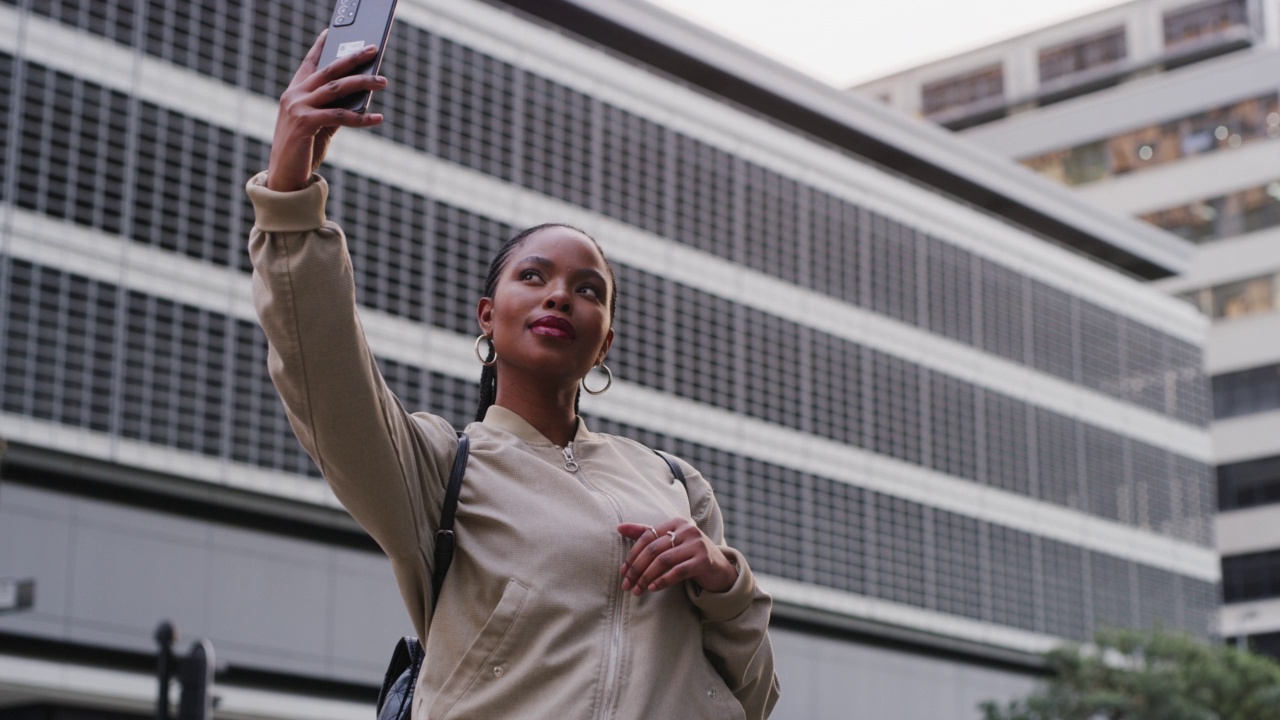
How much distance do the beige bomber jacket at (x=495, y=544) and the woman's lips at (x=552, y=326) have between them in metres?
0.19

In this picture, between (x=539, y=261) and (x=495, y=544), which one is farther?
(x=539, y=261)

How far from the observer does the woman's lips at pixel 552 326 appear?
295 centimetres

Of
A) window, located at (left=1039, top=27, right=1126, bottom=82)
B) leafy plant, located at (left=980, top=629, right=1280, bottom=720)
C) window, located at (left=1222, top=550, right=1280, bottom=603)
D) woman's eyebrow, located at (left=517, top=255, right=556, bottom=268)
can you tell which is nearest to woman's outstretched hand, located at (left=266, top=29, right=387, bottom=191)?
woman's eyebrow, located at (left=517, top=255, right=556, bottom=268)

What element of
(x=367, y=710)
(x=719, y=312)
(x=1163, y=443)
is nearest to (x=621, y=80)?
(x=719, y=312)

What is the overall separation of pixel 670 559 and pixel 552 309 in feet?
1.65

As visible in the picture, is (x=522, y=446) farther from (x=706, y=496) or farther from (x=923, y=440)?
(x=923, y=440)

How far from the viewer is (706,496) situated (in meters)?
3.24

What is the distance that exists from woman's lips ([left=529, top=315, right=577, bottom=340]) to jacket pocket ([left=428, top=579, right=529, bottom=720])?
459 millimetres

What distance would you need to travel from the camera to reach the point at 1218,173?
52906 mm

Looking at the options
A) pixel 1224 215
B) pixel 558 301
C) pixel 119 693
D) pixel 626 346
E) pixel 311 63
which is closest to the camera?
pixel 311 63

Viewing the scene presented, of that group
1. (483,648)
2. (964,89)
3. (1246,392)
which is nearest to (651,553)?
(483,648)

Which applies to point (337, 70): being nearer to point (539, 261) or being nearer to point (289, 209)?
point (289, 209)

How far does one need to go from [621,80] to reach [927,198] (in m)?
9.59

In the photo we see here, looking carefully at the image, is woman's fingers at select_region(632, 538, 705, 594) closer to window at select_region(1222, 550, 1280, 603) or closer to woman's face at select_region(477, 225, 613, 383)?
woman's face at select_region(477, 225, 613, 383)
